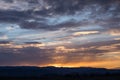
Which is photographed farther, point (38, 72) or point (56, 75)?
point (38, 72)

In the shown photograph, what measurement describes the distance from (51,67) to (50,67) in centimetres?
53

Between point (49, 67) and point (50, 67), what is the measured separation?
0.53 meters

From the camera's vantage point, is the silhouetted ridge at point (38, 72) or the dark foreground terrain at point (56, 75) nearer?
the dark foreground terrain at point (56, 75)

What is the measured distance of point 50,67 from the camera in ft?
520

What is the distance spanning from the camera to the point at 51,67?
158625 mm

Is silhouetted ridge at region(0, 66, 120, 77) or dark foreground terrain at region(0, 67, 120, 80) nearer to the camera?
dark foreground terrain at region(0, 67, 120, 80)

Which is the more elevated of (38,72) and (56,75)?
(38,72)

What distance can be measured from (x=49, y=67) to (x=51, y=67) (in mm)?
1030

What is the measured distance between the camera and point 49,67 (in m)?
159
